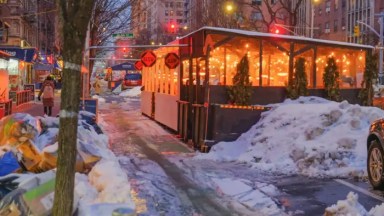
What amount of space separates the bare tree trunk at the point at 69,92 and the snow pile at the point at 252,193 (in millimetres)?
3914

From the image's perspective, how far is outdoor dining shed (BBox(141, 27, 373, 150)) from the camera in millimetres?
14312

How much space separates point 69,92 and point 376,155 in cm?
638

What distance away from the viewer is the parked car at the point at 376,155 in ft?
29.1

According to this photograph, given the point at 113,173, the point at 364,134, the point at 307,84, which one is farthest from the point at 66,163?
the point at 307,84

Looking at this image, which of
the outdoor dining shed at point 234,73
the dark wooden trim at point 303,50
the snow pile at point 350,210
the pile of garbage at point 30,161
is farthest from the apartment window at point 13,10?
the snow pile at point 350,210

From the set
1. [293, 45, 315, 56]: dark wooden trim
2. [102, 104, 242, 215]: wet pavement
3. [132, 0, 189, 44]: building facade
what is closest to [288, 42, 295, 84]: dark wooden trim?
[293, 45, 315, 56]: dark wooden trim

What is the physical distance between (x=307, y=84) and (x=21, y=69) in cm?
2532

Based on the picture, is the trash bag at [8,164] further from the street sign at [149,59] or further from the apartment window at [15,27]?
the apartment window at [15,27]

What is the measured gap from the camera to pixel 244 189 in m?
9.25

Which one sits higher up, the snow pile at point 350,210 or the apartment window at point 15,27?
the apartment window at point 15,27

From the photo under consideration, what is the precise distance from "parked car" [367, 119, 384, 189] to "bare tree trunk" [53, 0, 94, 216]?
6077mm

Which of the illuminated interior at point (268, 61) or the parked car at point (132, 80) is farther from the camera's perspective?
the parked car at point (132, 80)

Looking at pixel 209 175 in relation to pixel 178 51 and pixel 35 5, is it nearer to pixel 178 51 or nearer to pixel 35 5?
pixel 178 51

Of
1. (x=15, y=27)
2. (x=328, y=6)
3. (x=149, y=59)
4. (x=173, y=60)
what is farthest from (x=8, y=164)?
(x=328, y=6)
